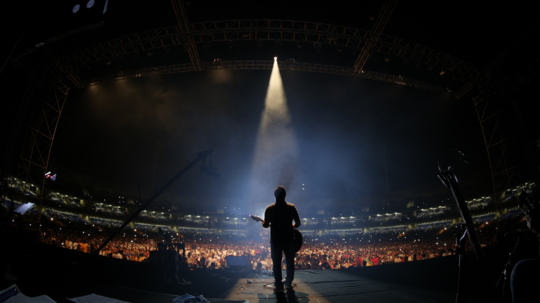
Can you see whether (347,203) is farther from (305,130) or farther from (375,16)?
(375,16)

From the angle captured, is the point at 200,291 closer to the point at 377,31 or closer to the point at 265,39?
the point at 265,39

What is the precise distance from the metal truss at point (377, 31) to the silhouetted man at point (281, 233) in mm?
9902

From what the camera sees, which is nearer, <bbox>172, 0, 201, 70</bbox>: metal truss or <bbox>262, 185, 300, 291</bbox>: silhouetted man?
<bbox>262, 185, 300, 291</bbox>: silhouetted man

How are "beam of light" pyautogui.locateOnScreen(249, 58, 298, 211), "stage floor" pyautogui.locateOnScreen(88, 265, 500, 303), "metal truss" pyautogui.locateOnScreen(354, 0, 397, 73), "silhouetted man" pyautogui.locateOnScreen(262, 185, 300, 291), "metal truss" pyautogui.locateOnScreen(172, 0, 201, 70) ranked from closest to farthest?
"stage floor" pyautogui.locateOnScreen(88, 265, 500, 303) < "silhouetted man" pyautogui.locateOnScreen(262, 185, 300, 291) < "metal truss" pyautogui.locateOnScreen(354, 0, 397, 73) < "metal truss" pyautogui.locateOnScreen(172, 0, 201, 70) < "beam of light" pyautogui.locateOnScreen(249, 58, 298, 211)

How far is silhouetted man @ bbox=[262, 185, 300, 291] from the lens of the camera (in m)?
3.54

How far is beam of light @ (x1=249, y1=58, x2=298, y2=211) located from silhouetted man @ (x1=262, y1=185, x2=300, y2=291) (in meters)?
11.0

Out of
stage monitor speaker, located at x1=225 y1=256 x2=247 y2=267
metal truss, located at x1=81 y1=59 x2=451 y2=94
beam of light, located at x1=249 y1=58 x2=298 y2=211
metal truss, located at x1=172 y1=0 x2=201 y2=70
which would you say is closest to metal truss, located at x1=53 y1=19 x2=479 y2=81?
metal truss, located at x1=172 y1=0 x2=201 y2=70

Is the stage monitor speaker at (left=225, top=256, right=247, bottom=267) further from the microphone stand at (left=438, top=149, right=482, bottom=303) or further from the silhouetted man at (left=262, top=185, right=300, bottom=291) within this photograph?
the microphone stand at (left=438, top=149, right=482, bottom=303)

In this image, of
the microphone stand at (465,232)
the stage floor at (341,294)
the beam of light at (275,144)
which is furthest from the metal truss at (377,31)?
the stage floor at (341,294)

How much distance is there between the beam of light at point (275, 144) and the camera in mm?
18422

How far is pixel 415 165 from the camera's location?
28.4 metres

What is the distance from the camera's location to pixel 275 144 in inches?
1016

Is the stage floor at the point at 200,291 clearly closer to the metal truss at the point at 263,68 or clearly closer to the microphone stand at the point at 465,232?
the microphone stand at the point at 465,232

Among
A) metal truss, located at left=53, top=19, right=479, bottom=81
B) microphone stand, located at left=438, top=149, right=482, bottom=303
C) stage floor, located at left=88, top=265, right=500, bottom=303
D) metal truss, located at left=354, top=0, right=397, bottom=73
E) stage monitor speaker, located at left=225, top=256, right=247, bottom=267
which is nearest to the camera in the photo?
microphone stand, located at left=438, top=149, right=482, bottom=303
